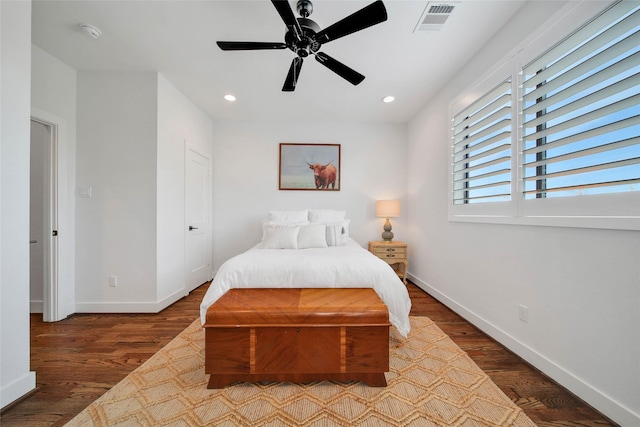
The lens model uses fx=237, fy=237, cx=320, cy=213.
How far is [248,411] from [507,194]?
2.37 metres

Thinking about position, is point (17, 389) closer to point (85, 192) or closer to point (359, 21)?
point (85, 192)

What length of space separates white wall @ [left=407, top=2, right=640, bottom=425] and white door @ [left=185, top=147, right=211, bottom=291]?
10.8 ft

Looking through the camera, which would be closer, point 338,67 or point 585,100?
point 585,100

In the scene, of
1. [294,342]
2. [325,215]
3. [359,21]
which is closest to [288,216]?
[325,215]

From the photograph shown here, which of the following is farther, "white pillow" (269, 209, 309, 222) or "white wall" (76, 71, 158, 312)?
"white pillow" (269, 209, 309, 222)

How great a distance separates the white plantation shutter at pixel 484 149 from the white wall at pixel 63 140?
4.12 m

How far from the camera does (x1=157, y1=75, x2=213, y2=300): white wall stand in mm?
2639

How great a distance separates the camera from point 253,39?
82.5 inches

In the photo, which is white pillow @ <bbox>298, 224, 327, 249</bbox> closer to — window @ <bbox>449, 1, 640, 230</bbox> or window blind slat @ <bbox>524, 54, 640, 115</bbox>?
window @ <bbox>449, 1, 640, 230</bbox>

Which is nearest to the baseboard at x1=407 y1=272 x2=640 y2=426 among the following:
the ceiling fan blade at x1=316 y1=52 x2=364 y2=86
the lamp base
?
the lamp base

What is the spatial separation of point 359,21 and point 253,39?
1079 millimetres

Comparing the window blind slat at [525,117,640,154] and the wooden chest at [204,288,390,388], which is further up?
the window blind slat at [525,117,640,154]

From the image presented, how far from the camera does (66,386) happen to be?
149cm

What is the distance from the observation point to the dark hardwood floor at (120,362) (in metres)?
1.28
